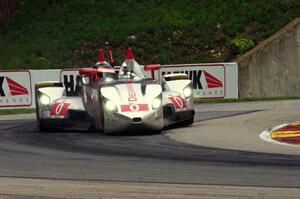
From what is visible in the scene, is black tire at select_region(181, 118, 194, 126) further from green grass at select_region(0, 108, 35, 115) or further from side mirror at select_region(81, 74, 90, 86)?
green grass at select_region(0, 108, 35, 115)

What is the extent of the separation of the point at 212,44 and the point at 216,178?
21044mm

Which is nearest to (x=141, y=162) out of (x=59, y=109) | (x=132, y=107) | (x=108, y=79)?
(x=132, y=107)

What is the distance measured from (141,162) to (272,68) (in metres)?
16.4

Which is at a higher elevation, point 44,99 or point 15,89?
point 44,99

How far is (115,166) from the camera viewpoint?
11.4m

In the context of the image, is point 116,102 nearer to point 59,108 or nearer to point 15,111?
point 59,108

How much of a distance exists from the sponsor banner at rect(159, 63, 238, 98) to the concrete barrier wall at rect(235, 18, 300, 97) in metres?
1.03

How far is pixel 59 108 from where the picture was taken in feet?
56.6

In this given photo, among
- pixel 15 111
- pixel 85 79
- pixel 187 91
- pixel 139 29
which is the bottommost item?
pixel 15 111

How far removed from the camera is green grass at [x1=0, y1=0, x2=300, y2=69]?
30.4m

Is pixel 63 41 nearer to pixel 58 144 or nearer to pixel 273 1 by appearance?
pixel 273 1

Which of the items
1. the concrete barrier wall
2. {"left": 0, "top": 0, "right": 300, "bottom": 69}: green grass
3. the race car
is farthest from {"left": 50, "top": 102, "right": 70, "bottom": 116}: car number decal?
{"left": 0, "top": 0, "right": 300, "bottom": 69}: green grass

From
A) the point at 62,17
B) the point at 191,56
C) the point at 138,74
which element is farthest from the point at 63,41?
the point at 138,74

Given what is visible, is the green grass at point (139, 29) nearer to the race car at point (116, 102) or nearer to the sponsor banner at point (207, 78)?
the sponsor banner at point (207, 78)
